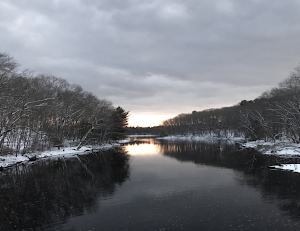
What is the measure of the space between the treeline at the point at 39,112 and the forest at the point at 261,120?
1313 inches

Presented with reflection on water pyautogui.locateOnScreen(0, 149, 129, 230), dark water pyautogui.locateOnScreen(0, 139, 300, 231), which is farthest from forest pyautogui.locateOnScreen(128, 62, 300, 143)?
reflection on water pyautogui.locateOnScreen(0, 149, 129, 230)

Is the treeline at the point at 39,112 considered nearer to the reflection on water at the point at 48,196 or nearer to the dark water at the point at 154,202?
the reflection on water at the point at 48,196

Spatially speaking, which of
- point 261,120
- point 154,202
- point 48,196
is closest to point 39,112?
point 48,196

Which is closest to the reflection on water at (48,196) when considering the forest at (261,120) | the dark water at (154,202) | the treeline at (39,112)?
the dark water at (154,202)

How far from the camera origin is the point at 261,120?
48031mm

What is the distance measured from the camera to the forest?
37.0m

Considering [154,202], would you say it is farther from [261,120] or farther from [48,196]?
[261,120]

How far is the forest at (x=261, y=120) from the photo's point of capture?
37.0 metres

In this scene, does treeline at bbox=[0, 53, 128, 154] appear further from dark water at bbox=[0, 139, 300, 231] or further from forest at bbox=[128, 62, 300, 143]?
forest at bbox=[128, 62, 300, 143]

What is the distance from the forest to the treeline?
33339mm

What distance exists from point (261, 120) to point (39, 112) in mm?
43723

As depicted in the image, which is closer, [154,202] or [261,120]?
[154,202]

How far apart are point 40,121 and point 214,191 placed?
112 feet

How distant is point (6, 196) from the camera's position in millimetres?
13758
